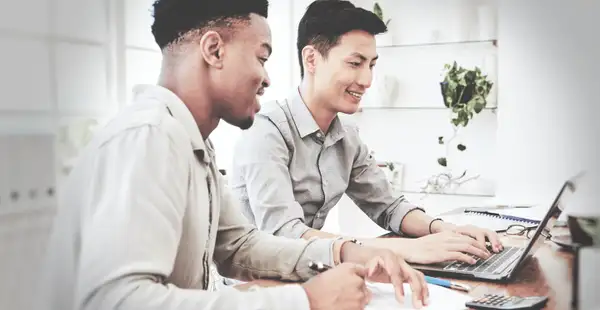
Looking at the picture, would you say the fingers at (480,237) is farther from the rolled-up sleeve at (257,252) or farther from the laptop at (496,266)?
the rolled-up sleeve at (257,252)

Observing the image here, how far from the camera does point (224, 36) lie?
0.78 metres

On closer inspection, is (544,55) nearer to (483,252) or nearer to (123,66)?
(483,252)

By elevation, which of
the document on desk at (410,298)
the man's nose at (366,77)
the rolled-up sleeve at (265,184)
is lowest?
the document on desk at (410,298)

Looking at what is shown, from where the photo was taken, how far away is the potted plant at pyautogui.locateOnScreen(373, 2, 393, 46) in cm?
107

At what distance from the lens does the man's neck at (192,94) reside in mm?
771

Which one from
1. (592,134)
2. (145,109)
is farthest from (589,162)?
(145,109)

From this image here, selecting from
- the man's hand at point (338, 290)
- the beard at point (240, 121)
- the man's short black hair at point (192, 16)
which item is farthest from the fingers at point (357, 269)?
the man's short black hair at point (192, 16)

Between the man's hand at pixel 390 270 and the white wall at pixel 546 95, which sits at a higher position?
the white wall at pixel 546 95

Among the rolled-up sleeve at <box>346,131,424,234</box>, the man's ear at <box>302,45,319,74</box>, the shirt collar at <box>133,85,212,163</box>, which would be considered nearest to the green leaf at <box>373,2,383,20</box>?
the man's ear at <box>302,45,319,74</box>

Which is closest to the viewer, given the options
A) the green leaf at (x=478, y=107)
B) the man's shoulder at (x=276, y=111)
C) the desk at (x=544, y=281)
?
the desk at (x=544, y=281)

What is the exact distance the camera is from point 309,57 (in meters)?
1.12

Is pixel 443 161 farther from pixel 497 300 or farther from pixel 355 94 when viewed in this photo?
pixel 497 300

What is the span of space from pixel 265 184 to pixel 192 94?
39 centimetres

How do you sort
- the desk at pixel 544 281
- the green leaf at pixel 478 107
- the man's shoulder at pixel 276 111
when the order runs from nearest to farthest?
the desk at pixel 544 281, the green leaf at pixel 478 107, the man's shoulder at pixel 276 111
